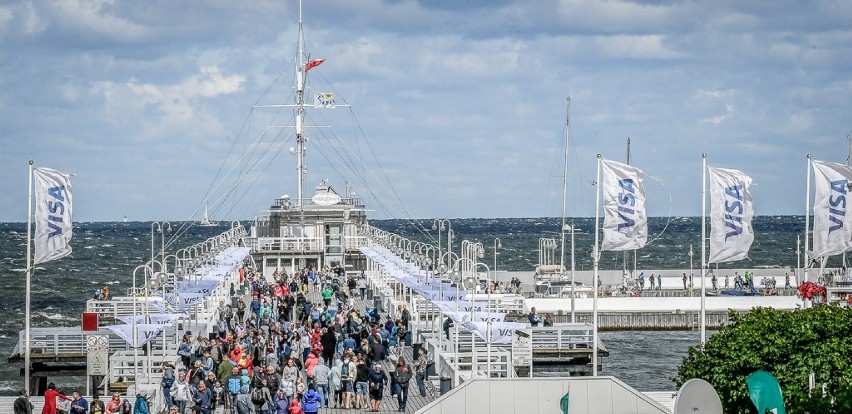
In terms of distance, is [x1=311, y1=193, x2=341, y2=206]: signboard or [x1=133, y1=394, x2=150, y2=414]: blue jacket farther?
[x1=311, y1=193, x2=341, y2=206]: signboard

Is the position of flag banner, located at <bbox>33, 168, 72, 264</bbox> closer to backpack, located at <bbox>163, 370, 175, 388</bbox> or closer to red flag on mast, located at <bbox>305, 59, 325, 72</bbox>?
backpack, located at <bbox>163, 370, 175, 388</bbox>

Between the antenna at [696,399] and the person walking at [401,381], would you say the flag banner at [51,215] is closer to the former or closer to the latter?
the person walking at [401,381]

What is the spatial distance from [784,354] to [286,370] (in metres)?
9.81

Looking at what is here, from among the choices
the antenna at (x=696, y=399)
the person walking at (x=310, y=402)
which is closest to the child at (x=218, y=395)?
the person walking at (x=310, y=402)

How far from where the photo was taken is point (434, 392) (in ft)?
111

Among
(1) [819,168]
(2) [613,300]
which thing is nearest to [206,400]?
(1) [819,168]

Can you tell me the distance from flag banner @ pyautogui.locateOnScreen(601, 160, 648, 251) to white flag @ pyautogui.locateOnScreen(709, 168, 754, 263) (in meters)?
2.13

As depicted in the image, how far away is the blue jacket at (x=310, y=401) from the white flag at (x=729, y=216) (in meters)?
13.4

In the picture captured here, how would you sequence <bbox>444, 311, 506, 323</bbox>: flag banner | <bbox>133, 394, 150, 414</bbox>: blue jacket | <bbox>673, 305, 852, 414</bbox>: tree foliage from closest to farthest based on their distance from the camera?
<bbox>673, 305, 852, 414</bbox>: tree foliage
<bbox>133, 394, 150, 414</bbox>: blue jacket
<bbox>444, 311, 506, 323</bbox>: flag banner

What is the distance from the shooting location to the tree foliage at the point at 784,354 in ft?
88.2

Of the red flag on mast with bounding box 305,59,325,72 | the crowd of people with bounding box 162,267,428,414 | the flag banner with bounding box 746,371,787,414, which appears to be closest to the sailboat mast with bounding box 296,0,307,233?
the red flag on mast with bounding box 305,59,325,72

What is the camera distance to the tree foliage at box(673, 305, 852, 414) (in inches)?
1059

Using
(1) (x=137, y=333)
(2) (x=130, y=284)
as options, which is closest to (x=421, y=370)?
(1) (x=137, y=333)

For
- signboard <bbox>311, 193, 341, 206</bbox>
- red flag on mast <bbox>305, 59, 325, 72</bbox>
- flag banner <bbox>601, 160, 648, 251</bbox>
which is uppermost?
red flag on mast <bbox>305, 59, 325, 72</bbox>
